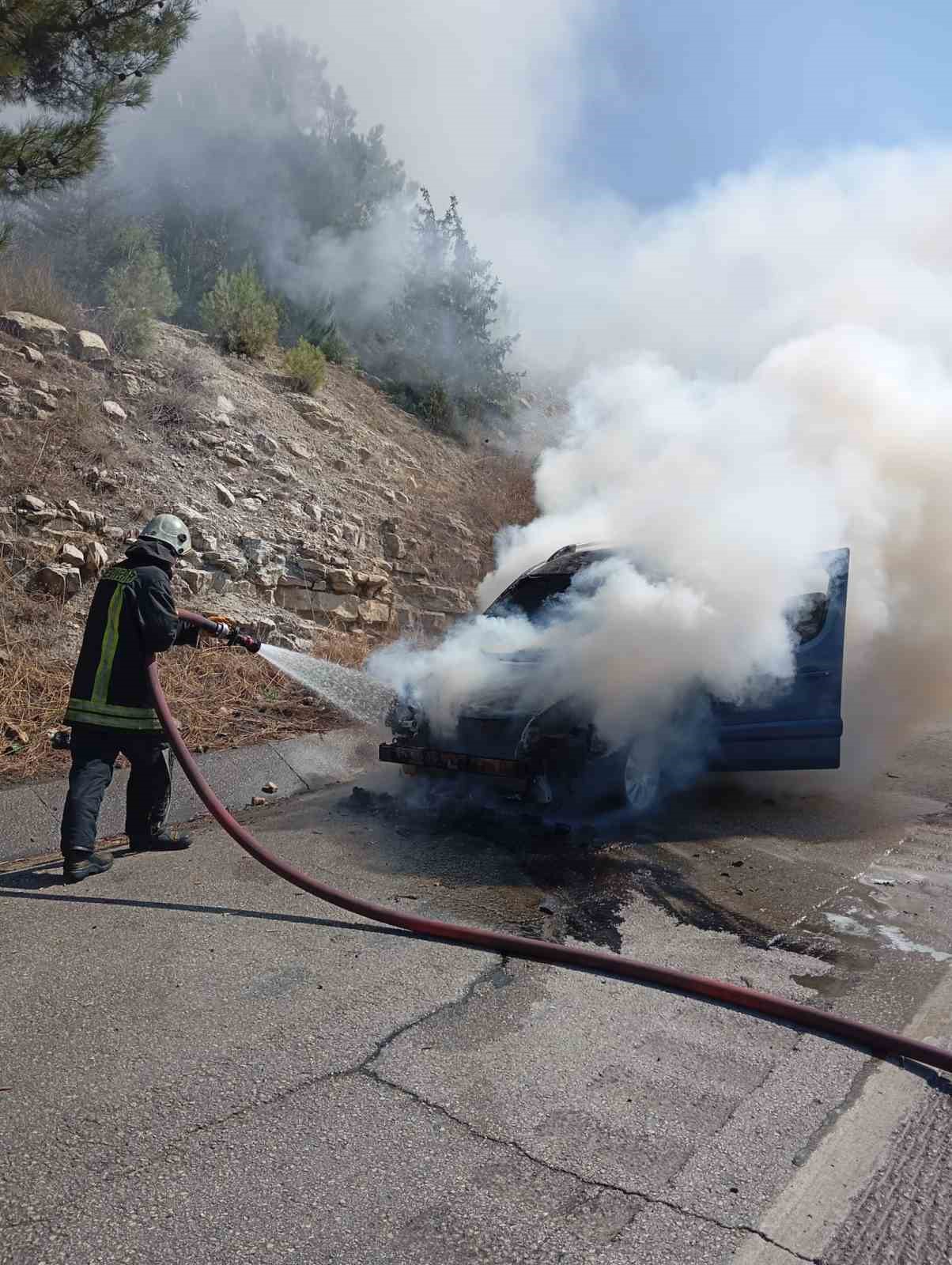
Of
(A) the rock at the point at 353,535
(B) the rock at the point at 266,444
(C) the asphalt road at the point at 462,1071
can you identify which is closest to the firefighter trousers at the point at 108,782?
(C) the asphalt road at the point at 462,1071

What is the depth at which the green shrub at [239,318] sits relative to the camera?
12992 millimetres

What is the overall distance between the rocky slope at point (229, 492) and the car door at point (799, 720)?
4787 millimetres

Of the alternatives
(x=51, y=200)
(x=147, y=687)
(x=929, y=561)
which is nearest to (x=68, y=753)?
(x=147, y=687)

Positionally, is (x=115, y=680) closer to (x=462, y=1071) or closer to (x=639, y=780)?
(x=462, y=1071)

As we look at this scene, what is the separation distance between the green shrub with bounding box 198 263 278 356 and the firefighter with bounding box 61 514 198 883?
28.1ft

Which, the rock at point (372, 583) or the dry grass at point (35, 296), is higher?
the dry grass at point (35, 296)

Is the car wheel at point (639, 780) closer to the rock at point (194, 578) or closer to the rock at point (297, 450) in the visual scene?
the rock at point (194, 578)

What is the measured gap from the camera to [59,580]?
26.7 feet

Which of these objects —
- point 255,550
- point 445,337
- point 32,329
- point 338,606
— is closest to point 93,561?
point 255,550

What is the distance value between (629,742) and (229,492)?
20.5 ft

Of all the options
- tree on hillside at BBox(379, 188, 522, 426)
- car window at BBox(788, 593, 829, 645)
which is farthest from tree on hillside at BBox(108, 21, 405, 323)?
car window at BBox(788, 593, 829, 645)

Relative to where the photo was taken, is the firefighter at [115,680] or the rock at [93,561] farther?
the rock at [93,561]

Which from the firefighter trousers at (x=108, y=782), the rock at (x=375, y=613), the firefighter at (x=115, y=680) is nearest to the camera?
the firefighter trousers at (x=108, y=782)

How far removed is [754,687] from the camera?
20.3 ft
